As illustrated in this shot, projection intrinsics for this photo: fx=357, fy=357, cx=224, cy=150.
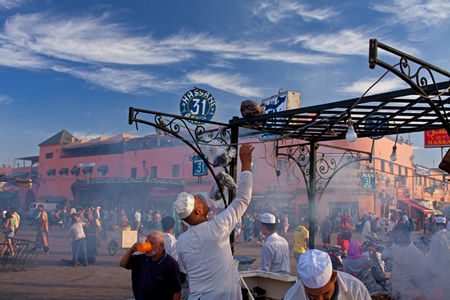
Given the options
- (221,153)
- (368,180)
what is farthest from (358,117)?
(368,180)

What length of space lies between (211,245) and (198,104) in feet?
15.0

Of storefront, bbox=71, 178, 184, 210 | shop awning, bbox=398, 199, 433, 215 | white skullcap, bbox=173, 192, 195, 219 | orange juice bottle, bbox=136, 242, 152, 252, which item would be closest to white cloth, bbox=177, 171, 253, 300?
white skullcap, bbox=173, 192, 195, 219

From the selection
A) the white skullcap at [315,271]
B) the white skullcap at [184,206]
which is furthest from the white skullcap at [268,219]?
the white skullcap at [315,271]

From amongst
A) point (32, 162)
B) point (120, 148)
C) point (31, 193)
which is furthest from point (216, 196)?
point (32, 162)

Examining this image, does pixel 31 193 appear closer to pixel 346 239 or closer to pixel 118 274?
pixel 118 274

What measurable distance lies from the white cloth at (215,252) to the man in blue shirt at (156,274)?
1.55ft

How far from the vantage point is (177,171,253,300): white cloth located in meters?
3.12

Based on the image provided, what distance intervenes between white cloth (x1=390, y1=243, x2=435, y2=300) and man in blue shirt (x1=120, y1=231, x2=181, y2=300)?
313cm

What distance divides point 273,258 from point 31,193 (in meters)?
50.4

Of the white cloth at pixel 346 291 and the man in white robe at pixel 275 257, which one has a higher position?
the white cloth at pixel 346 291

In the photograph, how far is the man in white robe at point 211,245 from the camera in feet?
10.2

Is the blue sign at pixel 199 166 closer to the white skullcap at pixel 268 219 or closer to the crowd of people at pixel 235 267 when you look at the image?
the crowd of people at pixel 235 267

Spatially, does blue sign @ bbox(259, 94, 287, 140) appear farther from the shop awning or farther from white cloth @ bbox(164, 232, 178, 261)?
the shop awning

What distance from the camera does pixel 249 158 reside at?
3334 mm
